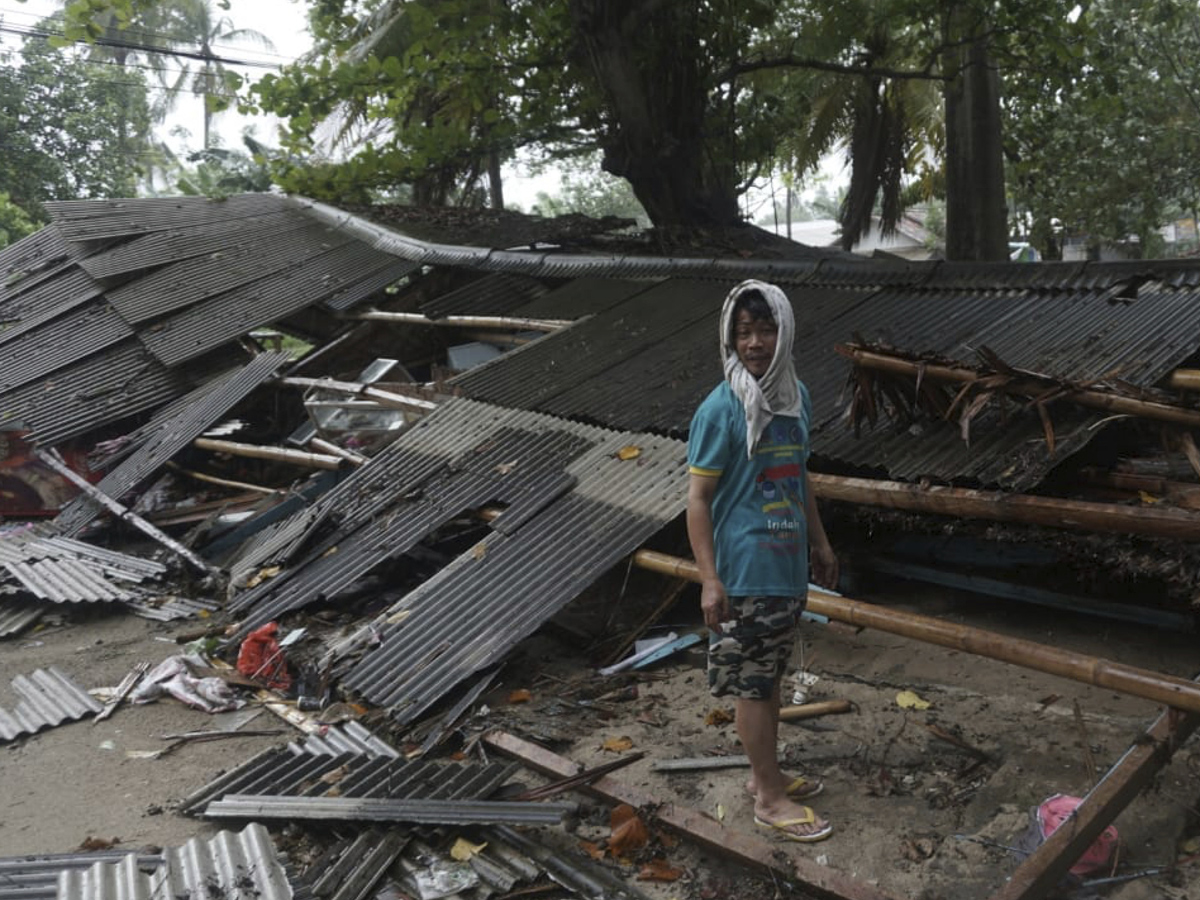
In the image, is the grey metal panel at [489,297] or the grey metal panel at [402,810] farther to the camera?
the grey metal panel at [489,297]

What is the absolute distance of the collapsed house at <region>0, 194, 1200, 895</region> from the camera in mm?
4016

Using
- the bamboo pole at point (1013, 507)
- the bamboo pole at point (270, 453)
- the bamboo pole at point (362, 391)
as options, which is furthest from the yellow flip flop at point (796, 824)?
the bamboo pole at point (270, 453)

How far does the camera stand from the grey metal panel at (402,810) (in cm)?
327

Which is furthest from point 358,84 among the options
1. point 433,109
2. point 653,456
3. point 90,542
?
point 653,456

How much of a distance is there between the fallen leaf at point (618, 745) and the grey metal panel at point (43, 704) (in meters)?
2.73

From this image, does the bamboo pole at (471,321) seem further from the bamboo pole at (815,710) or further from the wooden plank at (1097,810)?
the wooden plank at (1097,810)

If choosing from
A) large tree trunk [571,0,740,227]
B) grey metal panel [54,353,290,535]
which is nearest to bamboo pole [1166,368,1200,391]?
grey metal panel [54,353,290,535]

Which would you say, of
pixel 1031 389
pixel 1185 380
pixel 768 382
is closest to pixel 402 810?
pixel 768 382

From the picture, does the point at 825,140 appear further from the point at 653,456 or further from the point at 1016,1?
the point at 653,456

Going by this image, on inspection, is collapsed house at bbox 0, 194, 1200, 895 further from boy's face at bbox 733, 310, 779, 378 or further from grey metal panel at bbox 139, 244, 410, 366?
boy's face at bbox 733, 310, 779, 378

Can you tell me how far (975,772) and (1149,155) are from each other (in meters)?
12.9

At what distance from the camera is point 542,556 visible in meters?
4.80

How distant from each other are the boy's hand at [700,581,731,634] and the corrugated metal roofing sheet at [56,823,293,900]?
4.92 feet

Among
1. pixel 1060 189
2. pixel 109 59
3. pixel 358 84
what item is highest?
pixel 109 59
